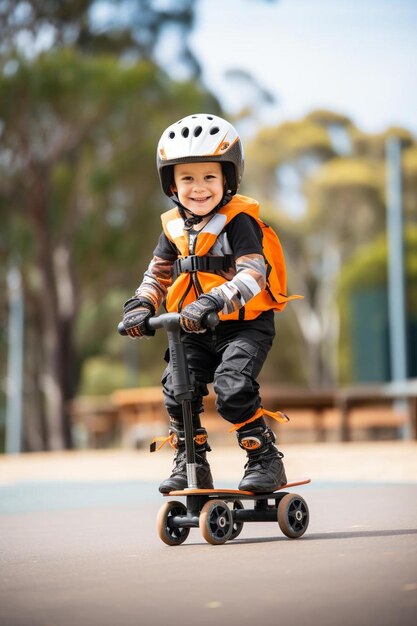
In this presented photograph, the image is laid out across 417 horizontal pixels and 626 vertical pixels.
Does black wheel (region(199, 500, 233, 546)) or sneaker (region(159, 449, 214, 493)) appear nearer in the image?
black wheel (region(199, 500, 233, 546))

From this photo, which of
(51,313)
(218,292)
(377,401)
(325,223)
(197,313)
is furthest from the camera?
(325,223)

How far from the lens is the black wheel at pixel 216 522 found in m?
4.95

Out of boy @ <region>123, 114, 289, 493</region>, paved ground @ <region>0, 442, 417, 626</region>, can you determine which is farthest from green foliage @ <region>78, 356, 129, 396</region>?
boy @ <region>123, 114, 289, 493</region>

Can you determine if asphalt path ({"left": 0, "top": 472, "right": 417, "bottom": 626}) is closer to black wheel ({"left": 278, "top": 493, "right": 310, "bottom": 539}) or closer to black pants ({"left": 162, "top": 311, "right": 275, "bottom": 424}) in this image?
black wheel ({"left": 278, "top": 493, "right": 310, "bottom": 539})

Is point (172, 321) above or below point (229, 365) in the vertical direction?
above

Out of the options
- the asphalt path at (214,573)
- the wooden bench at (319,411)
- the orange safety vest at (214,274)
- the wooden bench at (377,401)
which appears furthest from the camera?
the wooden bench at (319,411)

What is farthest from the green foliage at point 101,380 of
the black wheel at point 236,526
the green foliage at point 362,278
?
the black wheel at point 236,526

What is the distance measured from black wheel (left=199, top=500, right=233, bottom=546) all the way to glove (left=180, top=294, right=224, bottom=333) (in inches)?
27.4

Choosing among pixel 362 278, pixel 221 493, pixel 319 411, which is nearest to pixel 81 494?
pixel 221 493

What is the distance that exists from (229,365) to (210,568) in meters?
1.08

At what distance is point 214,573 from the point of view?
4.22m

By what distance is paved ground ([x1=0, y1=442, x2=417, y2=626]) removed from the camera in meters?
3.51

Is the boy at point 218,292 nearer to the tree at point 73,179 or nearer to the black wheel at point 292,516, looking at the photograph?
the black wheel at point 292,516

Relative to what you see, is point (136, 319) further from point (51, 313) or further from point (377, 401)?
point (51, 313)
